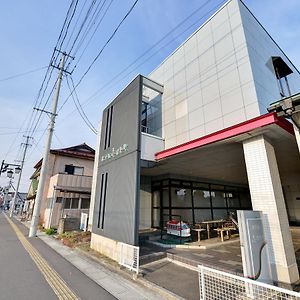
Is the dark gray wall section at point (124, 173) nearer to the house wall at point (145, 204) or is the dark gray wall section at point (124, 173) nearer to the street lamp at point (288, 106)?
the house wall at point (145, 204)

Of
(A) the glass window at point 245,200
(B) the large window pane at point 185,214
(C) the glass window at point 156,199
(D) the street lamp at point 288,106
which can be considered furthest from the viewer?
(A) the glass window at point 245,200

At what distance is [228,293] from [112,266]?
362cm

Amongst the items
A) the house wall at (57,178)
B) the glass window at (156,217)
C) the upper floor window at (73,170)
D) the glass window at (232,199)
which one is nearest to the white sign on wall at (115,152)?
the glass window at (156,217)

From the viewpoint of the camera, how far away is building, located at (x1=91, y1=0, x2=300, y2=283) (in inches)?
196

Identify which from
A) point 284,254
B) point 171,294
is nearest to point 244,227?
point 284,254

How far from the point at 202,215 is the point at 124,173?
6686mm

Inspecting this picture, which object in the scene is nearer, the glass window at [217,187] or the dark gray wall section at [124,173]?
the dark gray wall section at [124,173]

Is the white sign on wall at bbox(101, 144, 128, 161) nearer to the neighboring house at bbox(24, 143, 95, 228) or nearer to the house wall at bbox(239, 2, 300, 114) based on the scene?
the house wall at bbox(239, 2, 300, 114)

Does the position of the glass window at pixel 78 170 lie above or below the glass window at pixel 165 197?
above

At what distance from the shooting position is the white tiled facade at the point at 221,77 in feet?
18.6

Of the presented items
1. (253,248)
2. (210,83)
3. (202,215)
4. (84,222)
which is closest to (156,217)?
(202,215)

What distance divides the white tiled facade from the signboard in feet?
8.95

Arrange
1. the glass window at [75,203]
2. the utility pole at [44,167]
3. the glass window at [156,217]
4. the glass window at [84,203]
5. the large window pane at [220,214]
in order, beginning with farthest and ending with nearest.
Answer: the glass window at [84,203] → the glass window at [75,203] → the large window pane at [220,214] → the utility pole at [44,167] → the glass window at [156,217]

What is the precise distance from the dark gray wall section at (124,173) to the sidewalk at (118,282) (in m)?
0.95
